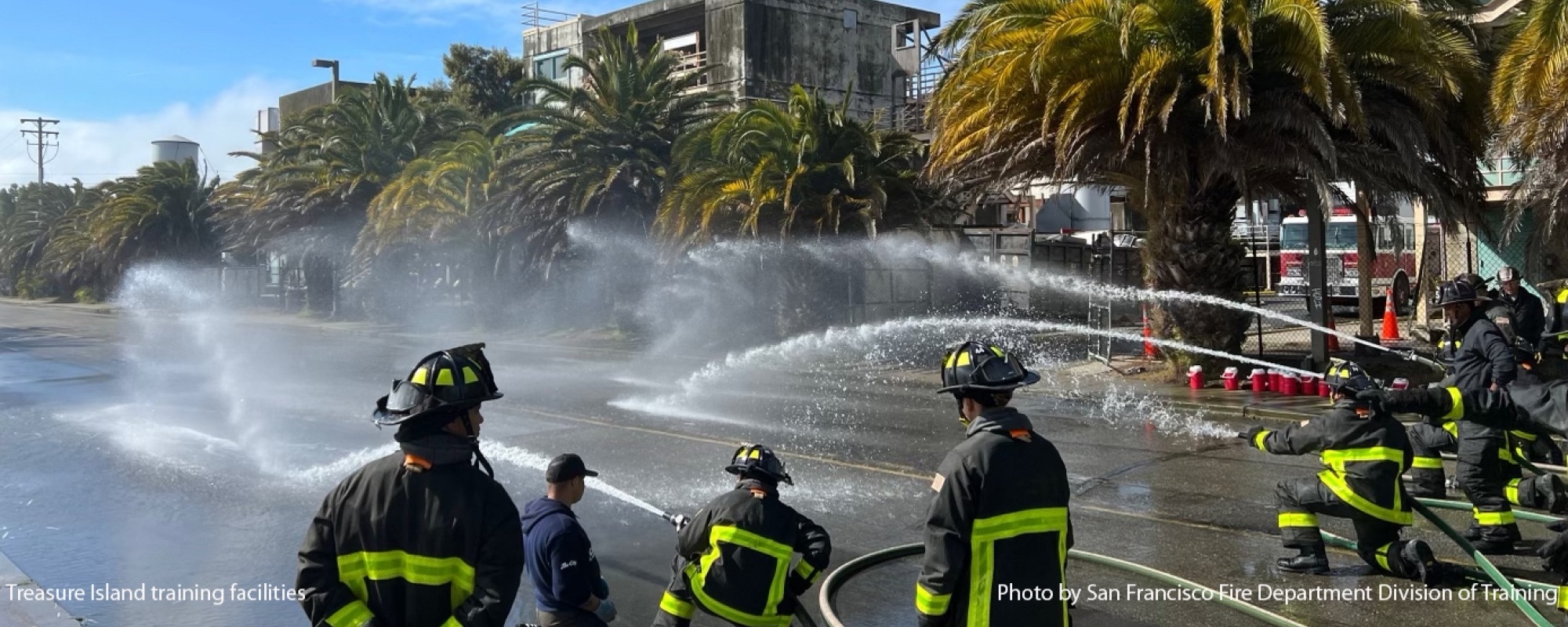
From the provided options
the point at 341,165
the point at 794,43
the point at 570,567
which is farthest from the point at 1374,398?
the point at 794,43

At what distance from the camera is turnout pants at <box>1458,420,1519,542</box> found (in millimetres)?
7125

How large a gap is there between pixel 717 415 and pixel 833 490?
484cm

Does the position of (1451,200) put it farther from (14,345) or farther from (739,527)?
(14,345)

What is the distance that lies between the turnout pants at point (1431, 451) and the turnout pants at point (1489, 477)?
309 millimetres

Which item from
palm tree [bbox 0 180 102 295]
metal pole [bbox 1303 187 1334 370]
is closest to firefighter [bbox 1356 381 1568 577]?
metal pole [bbox 1303 187 1334 370]

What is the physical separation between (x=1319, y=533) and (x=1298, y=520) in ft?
0.53

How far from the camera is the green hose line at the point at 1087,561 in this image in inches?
220

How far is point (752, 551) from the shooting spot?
4.70m

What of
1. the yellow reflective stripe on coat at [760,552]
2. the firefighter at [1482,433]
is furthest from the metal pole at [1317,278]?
the yellow reflective stripe on coat at [760,552]

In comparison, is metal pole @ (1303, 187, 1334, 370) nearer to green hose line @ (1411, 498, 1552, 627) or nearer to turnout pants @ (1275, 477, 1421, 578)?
turnout pants @ (1275, 477, 1421, 578)

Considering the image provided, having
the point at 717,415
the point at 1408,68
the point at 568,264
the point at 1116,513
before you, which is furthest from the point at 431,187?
the point at 1116,513

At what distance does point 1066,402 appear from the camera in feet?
49.1

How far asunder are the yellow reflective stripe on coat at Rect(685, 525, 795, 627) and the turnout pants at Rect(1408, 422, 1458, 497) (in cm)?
495

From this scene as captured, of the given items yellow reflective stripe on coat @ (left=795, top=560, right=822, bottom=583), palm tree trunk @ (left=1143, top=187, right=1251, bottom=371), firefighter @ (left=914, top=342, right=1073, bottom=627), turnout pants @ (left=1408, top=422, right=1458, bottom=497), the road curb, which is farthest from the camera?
palm tree trunk @ (left=1143, top=187, right=1251, bottom=371)
